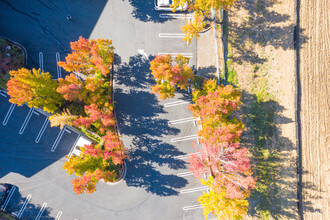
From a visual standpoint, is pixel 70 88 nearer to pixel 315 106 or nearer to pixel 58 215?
pixel 58 215

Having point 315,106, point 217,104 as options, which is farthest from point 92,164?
point 315,106

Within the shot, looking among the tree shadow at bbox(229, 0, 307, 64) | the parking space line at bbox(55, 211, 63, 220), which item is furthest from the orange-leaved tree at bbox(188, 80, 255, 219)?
the parking space line at bbox(55, 211, 63, 220)

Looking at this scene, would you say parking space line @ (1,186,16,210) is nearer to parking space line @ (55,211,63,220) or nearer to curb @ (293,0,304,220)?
parking space line @ (55,211,63,220)

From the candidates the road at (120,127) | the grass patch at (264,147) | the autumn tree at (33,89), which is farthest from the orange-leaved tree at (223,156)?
the autumn tree at (33,89)

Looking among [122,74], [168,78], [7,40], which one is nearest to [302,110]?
[168,78]

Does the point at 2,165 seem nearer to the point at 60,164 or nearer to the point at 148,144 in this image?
the point at 60,164

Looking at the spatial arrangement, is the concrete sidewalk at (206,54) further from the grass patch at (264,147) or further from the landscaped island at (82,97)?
the landscaped island at (82,97)

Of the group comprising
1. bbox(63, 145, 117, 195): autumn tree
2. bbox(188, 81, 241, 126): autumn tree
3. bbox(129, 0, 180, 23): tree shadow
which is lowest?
bbox(63, 145, 117, 195): autumn tree
